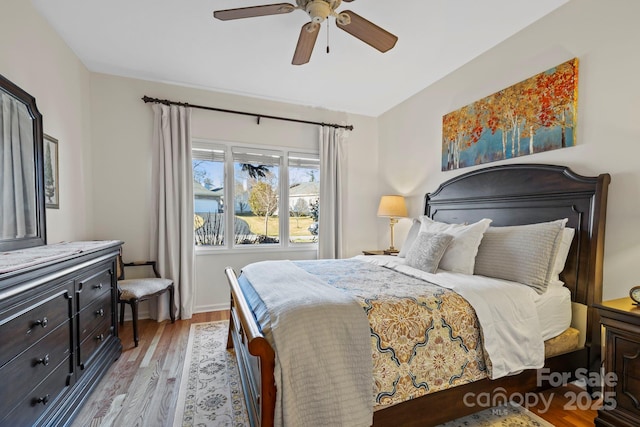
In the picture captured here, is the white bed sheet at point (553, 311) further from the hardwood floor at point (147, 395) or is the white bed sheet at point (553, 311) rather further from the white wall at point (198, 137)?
the white wall at point (198, 137)

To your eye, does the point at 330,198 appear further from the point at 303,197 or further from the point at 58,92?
the point at 58,92

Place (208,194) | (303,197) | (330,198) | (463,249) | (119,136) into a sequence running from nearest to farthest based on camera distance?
(463,249)
(119,136)
(208,194)
(330,198)
(303,197)

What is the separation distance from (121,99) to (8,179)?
189cm

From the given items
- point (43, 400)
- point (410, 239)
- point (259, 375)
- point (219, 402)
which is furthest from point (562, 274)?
point (43, 400)

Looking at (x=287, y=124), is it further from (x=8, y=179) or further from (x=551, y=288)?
(x=551, y=288)

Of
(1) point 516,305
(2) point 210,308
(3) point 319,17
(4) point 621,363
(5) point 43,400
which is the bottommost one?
(2) point 210,308

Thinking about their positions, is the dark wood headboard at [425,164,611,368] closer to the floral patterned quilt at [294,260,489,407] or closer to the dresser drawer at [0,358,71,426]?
the floral patterned quilt at [294,260,489,407]

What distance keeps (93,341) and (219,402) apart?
1.02m

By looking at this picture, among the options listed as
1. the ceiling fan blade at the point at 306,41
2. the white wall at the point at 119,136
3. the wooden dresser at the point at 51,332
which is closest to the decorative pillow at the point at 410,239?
the white wall at the point at 119,136

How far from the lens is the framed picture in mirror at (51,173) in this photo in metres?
2.28

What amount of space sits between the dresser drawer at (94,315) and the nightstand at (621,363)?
123 inches

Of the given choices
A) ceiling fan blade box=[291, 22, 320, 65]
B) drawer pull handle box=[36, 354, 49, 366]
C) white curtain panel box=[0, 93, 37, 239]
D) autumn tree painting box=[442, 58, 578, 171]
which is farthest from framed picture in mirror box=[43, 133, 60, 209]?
autumn tree painting box=[442, 58, 578, 171]

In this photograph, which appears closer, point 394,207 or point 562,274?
point 562,274

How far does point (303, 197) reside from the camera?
4223 mm
